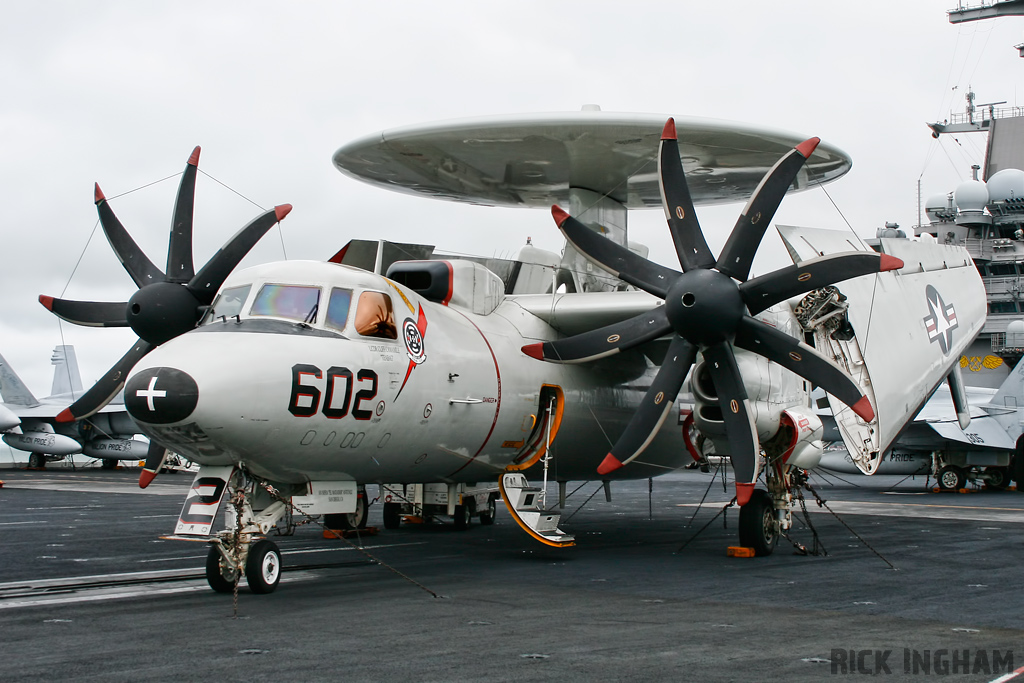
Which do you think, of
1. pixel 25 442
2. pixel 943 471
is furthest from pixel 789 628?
pixel 25 442

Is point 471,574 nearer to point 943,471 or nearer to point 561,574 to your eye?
point 561,574

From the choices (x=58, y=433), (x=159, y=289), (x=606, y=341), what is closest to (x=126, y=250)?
(x=159, y=289)

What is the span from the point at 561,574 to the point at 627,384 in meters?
5.00

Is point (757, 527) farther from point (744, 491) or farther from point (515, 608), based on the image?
point (515, 608)

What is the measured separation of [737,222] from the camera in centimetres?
1387

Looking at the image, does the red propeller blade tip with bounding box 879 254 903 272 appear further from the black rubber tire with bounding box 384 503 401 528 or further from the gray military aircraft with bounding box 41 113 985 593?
the black rubber tire with bounding box 384 503 401 528

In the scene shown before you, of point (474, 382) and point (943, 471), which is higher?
point (474, 382)

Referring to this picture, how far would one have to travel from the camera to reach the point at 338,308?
38.4ft

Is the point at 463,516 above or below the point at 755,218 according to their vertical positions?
below

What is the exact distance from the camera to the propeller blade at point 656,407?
14.0 m

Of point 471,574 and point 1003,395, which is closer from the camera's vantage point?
point 471,574

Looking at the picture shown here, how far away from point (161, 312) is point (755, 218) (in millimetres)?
9239

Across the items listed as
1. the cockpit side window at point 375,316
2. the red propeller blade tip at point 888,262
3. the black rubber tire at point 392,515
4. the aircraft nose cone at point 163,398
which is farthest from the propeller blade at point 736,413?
the black rubber tire at point 392,515

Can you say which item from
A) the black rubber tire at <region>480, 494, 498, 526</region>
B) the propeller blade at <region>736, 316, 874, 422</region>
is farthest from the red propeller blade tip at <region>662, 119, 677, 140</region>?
the black rubber tire at <region>480, 494, 498, 526</region>
